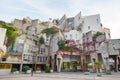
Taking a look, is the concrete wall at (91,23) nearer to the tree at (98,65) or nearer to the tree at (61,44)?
the tree at (61,44)

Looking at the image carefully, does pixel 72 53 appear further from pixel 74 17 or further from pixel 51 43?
pixel 74 17

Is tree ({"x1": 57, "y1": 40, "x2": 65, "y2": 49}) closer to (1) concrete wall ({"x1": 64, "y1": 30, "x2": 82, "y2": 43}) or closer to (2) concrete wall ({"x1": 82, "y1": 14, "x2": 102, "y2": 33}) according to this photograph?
(1) concrete wall ({"x1": 64, "y1": 30, "x2": 82, "y2": 43})

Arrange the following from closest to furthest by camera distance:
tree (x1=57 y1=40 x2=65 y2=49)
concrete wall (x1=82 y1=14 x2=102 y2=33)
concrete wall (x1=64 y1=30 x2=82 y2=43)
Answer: tree (x1=57 y1=40 x2=65 y2=49) < concrete wall (x1=64 y1=30 x2=82 y2=43) < concrete wall (x1=82 y1=14 x2=102 y2=33)

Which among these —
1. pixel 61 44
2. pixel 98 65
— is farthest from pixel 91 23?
pixel 98 65

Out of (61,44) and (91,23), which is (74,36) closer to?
(61,44)

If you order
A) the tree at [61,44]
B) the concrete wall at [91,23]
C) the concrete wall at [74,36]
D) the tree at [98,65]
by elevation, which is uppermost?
the concrete wall at [91,23]

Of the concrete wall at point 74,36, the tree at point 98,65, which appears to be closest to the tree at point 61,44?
the concrete wall at point 74,36

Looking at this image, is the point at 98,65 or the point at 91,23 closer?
the point at 98,65

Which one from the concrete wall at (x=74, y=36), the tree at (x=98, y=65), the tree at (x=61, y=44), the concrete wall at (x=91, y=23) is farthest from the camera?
the concrete wall at (x=91, y=23)

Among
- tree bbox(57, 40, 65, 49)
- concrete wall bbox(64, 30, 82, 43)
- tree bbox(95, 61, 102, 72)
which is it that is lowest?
tree bbox(95, 61, 102, 72)

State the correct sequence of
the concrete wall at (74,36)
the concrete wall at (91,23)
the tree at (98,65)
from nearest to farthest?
1. the tree at (98,65)
2. the concrete wall at (74,36)
3. the concrete wall at (91,23)

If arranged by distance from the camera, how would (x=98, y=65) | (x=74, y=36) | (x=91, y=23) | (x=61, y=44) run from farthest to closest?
1. (x=91, y=23)
2. (x=74, y=36)
3. (x=61, y=44)
4. (x=98, y=65)

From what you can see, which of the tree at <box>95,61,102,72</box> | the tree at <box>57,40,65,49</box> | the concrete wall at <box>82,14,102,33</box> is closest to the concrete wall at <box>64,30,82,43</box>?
the concrete wall at <box>82,14,102,33</box>

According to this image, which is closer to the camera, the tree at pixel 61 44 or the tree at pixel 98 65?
the tree at pixel 98 65
